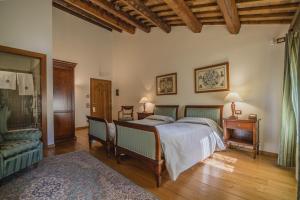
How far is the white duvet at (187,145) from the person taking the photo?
213 cm

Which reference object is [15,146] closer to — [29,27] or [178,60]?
[29,27]

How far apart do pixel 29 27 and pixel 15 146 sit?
2619mm

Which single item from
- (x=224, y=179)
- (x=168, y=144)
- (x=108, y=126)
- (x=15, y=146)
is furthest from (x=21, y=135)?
(x=224, y=179)

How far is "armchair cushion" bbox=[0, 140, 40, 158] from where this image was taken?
2076mm

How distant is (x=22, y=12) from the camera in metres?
3.24

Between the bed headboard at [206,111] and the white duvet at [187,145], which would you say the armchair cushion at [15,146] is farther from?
the bed headboard at [206,111]

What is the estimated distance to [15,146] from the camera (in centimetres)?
221

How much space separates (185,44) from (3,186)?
460 cm

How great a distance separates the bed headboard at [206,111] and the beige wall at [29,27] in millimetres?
3437

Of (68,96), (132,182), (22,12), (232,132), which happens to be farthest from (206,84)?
(22,12)

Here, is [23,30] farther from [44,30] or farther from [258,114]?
[258,114]

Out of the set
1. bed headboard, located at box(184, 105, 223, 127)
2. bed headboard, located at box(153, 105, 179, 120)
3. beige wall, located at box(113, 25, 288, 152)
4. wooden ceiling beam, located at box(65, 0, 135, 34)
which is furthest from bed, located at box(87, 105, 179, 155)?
wooden ceiling beam, located at box(65, 0, 135, 34)

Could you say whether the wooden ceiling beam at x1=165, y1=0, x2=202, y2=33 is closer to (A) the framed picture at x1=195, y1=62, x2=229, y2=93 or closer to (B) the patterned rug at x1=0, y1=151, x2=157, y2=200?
(A) the framed picture at x1=195, y1=62, x2=229, y2=93

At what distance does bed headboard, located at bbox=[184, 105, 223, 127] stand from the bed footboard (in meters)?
1.96
